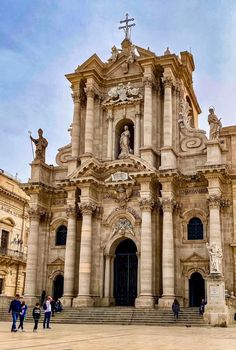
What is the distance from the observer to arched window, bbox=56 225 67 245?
34153 mm

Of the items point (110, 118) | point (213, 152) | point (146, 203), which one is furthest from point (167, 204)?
point (110, 118)

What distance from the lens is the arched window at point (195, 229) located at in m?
30.4

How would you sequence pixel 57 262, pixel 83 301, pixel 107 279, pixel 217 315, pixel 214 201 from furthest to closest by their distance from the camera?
pixel 57 262 → pixel 107 279 → pixel 83 301 → pixel 214 201 → pixel 217 315

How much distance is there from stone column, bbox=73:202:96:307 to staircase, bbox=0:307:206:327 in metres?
1.34

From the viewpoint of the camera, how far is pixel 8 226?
4331 centimetres

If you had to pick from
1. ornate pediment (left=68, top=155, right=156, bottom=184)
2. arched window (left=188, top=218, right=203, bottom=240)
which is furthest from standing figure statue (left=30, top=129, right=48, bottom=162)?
arched window (left=188, top=218, right=203, bottom=240)

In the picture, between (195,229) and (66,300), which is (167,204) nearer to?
(195,229)

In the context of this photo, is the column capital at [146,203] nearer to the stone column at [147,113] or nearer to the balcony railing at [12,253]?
the stone column at [147,113]

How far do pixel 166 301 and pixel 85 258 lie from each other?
5915mm

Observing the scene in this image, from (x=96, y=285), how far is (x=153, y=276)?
416cm

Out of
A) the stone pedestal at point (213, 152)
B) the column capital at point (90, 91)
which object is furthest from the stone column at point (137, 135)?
the stone pedestal at point (213, 152)

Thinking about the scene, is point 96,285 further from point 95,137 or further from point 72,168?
point 95,137

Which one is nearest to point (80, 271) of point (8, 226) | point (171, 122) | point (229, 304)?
point (229, 304)

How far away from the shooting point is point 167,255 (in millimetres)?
28781
